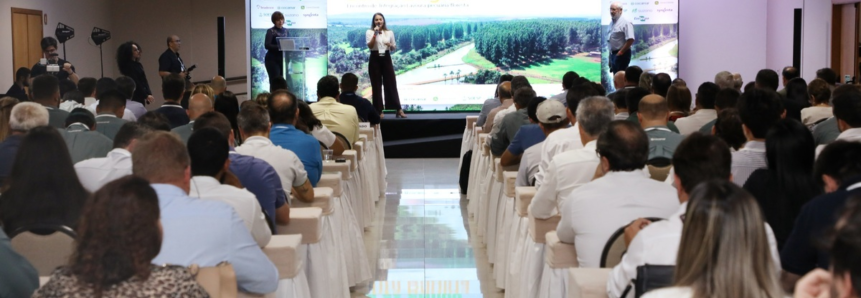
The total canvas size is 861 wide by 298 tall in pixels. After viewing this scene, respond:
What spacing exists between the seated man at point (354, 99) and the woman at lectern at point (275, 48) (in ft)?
12.4

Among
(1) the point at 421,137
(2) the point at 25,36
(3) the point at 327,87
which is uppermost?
(2) the point at 25,36

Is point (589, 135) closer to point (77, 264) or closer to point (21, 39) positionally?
point (77, 264)

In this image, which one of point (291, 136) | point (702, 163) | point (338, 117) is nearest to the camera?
point (702, 163)

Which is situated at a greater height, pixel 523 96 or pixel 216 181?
pixel 523 96

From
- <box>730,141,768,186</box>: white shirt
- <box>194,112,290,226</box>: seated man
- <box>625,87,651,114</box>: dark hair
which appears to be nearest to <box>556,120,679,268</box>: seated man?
<box>730,141,768,186</box>: white shirt

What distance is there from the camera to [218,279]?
3072 millimetres

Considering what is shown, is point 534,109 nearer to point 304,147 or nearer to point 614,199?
point 304,147

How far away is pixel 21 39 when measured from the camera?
15.1 metres

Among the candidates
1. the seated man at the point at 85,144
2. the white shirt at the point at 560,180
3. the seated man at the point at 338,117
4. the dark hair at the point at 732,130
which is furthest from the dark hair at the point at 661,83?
the seated man at the point at 85,144

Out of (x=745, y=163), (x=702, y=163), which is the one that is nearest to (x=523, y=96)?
(x=745, y=163)

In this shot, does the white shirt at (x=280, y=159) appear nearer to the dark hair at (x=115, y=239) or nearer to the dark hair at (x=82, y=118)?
the dark hair at (x=82, y=118)

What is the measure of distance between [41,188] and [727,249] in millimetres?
2647

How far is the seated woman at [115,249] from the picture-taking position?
2406mm

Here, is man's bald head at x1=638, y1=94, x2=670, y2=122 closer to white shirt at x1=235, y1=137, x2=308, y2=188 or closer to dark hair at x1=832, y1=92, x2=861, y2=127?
dark hair at x1=832, y1=92, x2=861, y2=127
